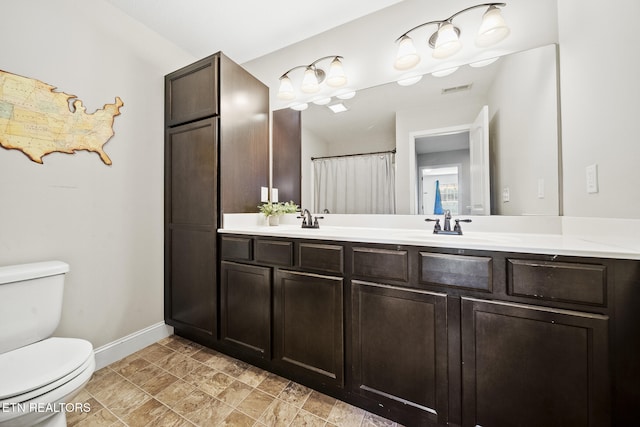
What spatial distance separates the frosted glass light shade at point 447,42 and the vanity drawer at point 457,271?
4.54 ft

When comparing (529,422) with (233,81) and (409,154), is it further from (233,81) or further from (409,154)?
(233,81)

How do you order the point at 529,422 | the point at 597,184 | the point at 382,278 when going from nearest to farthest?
the point at 529,422, the point at 597,184, the point at 382,278

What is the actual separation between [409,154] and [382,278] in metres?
1.00

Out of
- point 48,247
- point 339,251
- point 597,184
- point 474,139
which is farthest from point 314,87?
point 48,247

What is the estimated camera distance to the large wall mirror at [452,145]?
144 centimetres

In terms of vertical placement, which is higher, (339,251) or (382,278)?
(339,251)

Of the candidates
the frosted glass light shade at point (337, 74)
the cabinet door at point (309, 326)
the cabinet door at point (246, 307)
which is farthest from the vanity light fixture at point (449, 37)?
the cabinet door at point (246, 307)

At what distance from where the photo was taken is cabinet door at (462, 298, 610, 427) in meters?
0.89

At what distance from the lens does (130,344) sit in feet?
6.21

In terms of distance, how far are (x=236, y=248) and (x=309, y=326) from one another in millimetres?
738

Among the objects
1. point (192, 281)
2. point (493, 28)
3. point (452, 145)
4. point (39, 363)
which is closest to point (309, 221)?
point (192, 281)

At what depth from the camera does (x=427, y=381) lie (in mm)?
1140

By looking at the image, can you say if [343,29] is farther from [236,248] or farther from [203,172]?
[236,248]

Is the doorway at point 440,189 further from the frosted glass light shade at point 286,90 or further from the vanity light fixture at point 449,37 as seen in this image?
the frosted glass light shade at point 286,90
